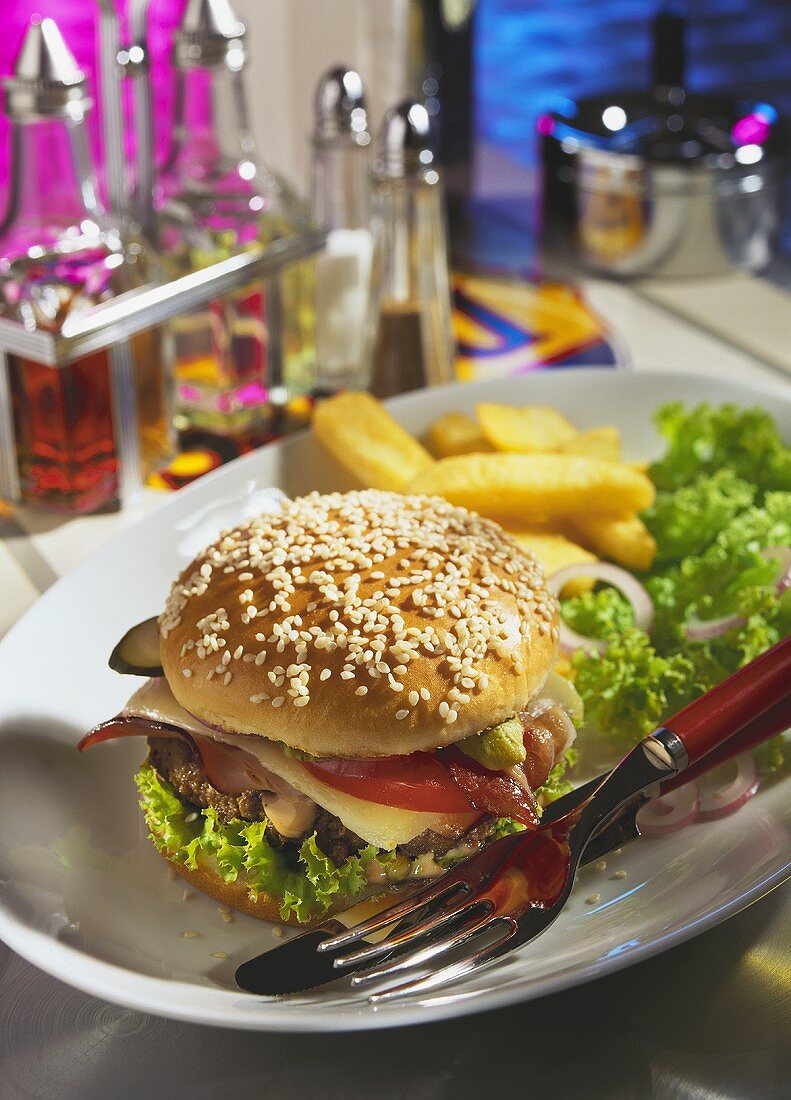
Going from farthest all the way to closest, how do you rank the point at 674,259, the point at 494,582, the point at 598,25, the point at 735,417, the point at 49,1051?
the point at 598,25
the point at 674,259
the point at 735,417
the point at 494,582
the point at 49,1051

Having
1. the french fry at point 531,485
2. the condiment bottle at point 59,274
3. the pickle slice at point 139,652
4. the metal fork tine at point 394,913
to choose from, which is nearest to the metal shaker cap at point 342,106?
the condiment bottle at point 59,274

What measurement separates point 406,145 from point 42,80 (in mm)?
916

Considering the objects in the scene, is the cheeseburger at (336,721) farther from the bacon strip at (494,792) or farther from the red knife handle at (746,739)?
the red knife handle at (746,739)

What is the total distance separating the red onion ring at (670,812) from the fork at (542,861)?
120mm

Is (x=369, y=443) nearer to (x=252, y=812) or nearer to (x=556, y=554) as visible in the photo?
(x=556, y=554)

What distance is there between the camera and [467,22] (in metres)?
4.45

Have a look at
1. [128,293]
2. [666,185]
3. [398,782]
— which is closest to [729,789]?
[398,782]

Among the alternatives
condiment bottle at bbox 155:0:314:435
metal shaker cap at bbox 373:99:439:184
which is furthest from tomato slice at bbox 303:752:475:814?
metal shaker cap at bbox 373:99:439:184

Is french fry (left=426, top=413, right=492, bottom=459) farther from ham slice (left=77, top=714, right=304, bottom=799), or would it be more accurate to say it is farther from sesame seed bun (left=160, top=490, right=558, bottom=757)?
ham slice (left=77, top=714, right=304, bottom=799)

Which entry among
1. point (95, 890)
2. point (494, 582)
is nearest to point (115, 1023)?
point (95, 890)

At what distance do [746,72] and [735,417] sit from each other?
9.41 ft

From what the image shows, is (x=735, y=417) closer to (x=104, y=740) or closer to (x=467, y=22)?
(x=104, y=740)

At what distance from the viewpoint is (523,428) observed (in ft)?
9.27

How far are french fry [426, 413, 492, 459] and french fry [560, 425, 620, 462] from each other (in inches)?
7.6
